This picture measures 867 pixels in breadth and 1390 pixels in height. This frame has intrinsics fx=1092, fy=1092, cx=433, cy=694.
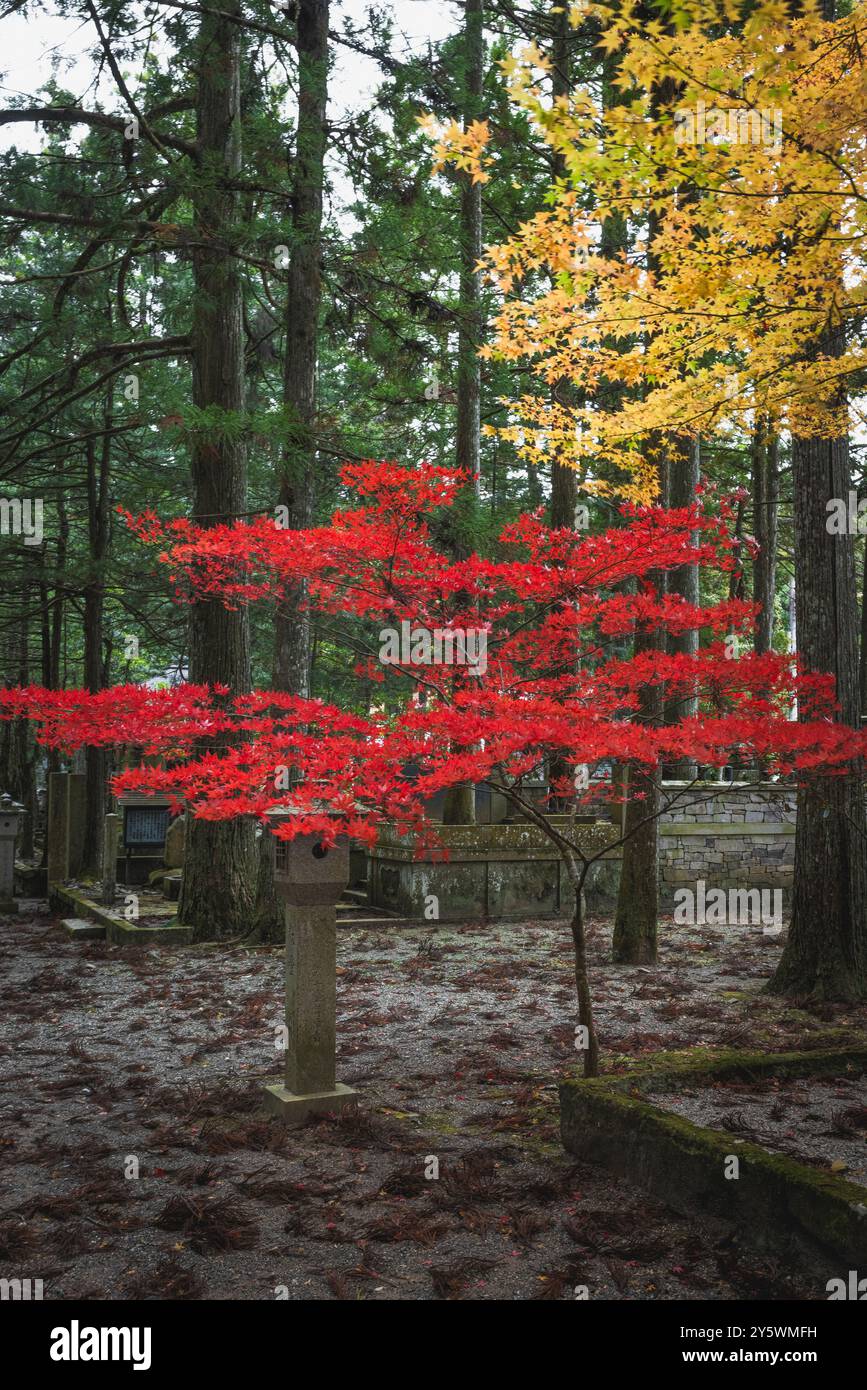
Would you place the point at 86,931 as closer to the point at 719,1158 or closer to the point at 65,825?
the point at 65,825

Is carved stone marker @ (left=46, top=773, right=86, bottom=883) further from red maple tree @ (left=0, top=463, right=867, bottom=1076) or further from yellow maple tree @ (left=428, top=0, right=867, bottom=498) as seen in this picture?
yellow maple tree @ (left=428, top=0, right=867, bottom=498)

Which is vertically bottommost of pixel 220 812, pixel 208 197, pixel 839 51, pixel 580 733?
pixel 220 812

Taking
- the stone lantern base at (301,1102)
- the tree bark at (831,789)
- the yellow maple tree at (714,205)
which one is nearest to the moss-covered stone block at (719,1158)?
the stone lantern base at (301,1102)

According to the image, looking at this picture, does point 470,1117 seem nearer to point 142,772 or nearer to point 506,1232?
point 506,1232

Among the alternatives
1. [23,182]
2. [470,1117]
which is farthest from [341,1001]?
[23,182]

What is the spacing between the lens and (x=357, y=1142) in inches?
225

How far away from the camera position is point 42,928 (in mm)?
13922

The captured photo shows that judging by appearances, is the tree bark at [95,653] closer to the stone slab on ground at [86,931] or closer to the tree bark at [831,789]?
the stone slab on ground at [86,931]

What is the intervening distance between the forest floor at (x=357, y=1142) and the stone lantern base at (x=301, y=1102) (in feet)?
0.34

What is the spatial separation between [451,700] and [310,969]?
68.1 inches

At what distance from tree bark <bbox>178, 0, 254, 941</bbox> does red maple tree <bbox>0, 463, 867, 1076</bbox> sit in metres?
4.77

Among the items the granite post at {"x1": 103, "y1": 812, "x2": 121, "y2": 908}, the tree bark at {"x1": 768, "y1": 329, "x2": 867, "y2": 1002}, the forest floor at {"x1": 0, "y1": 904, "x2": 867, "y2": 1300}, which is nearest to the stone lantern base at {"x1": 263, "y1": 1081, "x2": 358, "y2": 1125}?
the forest floor at {"x1": 0, "y1": 904, "x2": 867, "y2": 1300}
